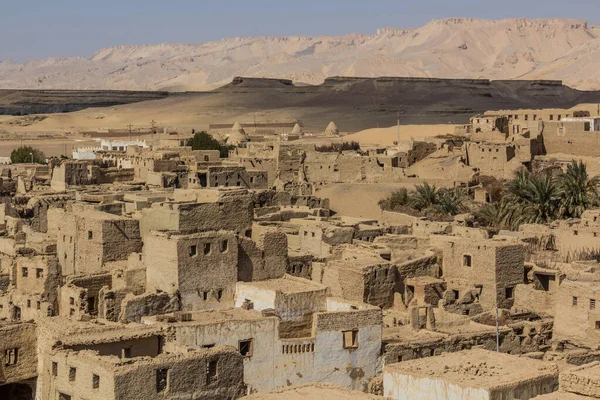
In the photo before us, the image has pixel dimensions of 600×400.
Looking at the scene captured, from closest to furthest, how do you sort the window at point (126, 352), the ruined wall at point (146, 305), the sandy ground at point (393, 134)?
the window at point (126, 352), the ruined wall at point (146, 305), the sandy ground at point (393, 134)

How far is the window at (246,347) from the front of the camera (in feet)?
65.5

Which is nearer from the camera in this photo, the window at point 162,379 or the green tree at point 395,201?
the window at point 162,379

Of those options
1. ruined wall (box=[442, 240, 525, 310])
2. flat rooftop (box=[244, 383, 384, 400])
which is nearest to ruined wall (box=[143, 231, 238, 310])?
ruined wall (box=[442, 240, 525, 310])

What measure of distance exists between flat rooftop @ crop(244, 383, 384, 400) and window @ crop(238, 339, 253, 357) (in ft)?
9.71

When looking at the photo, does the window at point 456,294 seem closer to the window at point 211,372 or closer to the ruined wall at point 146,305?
the ruined wall at point 146,305

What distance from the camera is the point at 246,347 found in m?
20.1

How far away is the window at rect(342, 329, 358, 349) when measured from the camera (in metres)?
21.0

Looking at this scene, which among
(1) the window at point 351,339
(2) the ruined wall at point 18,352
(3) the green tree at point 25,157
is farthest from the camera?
(3) the green tree at point 25,157

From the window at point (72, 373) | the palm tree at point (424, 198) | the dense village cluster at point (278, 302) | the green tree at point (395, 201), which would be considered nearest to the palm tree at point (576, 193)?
the dense village cluster at point (278, 302)

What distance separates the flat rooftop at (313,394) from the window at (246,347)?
2.96 m

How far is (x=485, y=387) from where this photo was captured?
1672 centimetres

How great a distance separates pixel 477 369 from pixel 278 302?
200 inches

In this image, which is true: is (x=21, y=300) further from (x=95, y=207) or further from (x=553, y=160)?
(x=553, y=160)

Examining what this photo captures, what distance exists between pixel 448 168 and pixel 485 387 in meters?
33.2
